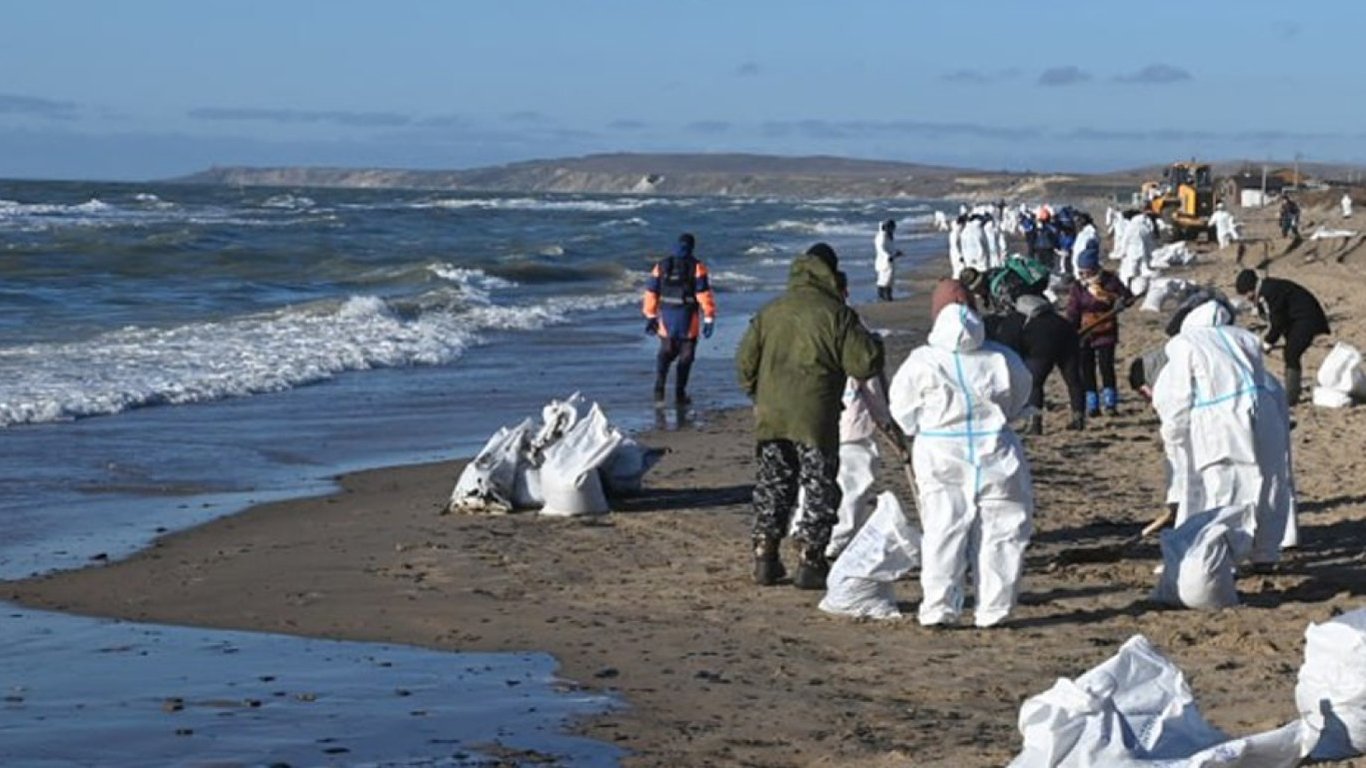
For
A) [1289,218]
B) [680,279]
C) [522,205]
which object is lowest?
[522,205]

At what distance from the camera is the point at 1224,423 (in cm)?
1014

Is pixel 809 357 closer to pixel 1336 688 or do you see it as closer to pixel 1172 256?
pixel 1336 688

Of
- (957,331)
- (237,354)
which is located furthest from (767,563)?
(237,354)

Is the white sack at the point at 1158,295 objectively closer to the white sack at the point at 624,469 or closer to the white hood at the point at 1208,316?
the white sack at the point at 624,469

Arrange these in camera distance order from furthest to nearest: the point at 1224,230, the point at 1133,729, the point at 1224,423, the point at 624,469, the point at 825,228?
Result: the point at 825,228 → the point at 1224,230 → the point at 624,469 → the point at 1224,423 → the point at 1133,729

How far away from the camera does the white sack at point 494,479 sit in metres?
12.6

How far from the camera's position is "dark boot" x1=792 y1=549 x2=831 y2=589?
1025cm

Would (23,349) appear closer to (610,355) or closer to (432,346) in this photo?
(432,346)

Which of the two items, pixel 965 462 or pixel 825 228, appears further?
pixel 825 228

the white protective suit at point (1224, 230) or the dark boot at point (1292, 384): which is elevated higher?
the dark boot at point (1292, 384)

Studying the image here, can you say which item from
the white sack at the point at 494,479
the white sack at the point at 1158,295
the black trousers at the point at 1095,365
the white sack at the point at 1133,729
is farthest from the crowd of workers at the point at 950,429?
the white sack at the point at 1158,295

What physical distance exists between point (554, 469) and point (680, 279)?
18.7 ft

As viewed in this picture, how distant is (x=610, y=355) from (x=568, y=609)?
1511 centimetres

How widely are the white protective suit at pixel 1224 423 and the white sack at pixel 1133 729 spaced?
402 cm
